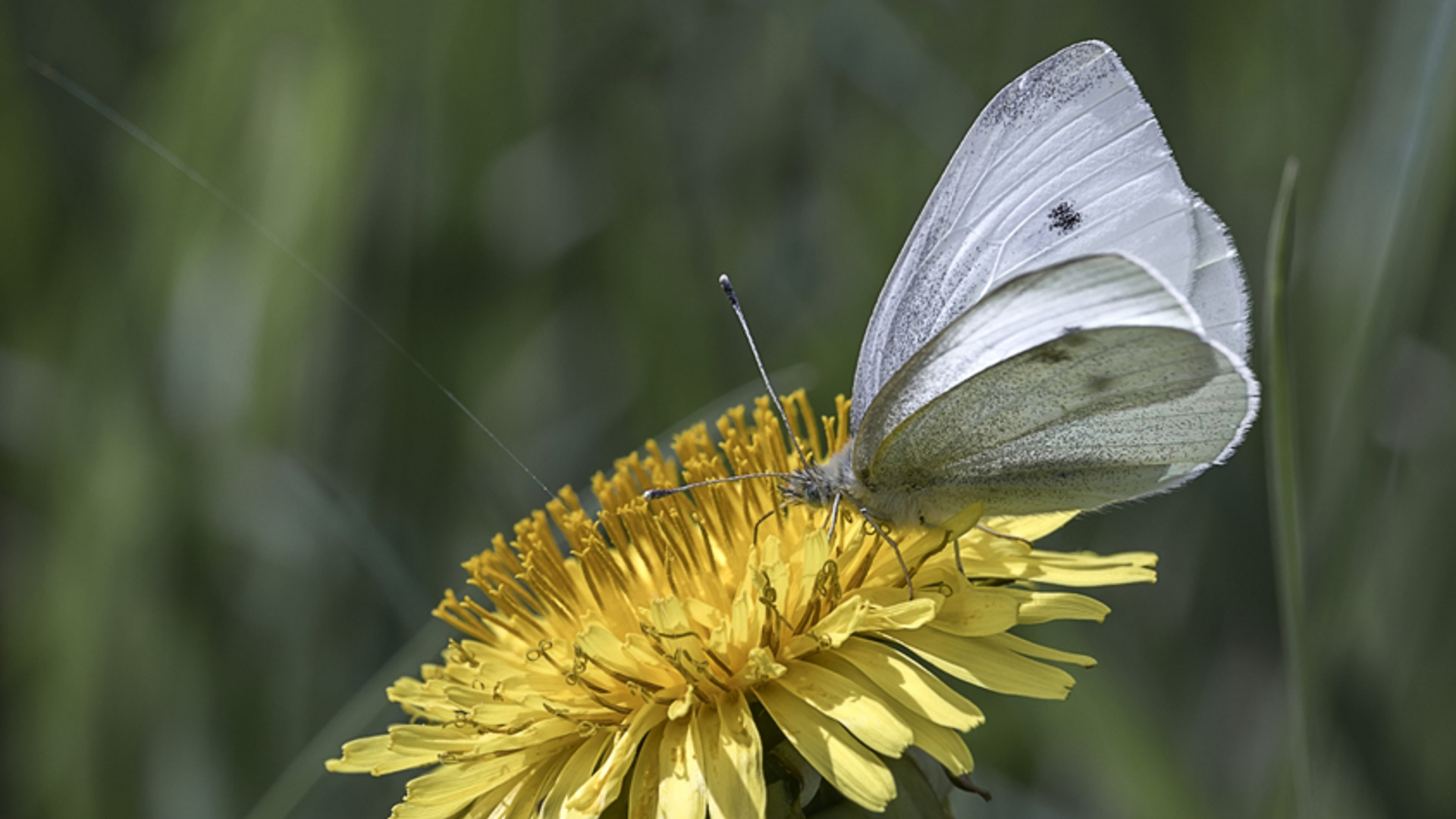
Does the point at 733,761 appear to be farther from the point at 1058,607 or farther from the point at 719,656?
the point at 1058,607

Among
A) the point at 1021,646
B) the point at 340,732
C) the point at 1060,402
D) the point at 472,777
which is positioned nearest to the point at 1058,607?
the point at 1021,646

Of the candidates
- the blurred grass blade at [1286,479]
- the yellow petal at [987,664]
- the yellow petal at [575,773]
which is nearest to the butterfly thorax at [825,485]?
the yellow petal at [987,664]

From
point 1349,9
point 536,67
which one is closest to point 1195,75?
point 1349,9

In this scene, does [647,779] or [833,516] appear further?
[833,516]

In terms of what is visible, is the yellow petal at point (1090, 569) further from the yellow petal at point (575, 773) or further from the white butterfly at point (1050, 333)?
the yellow petal at point (575, 773)

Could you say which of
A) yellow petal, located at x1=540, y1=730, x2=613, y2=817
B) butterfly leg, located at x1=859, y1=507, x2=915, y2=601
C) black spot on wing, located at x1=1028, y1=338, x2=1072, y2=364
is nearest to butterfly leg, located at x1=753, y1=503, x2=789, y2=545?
butterfly leg, located at x1=859, y1=507, x2=915, y2=601

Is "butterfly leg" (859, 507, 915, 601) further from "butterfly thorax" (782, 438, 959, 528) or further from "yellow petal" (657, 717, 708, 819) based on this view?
"yellow petal" (657, 717, 708, 819)
